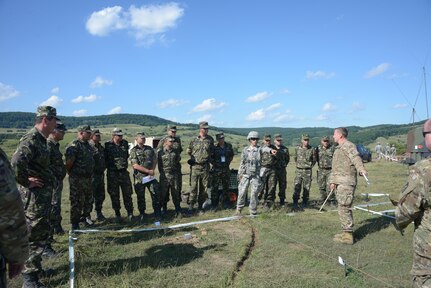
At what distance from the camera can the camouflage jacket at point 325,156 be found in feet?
34.2

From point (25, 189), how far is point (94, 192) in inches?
173

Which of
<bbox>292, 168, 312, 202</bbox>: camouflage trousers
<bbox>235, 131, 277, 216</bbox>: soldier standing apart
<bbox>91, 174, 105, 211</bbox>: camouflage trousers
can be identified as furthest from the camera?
<bbox>292, 168, 312, 202</bbox>: camouflage trousers

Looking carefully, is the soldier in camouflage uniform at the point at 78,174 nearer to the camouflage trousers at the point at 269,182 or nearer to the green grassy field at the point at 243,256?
the green grassy field at the point at 243,256

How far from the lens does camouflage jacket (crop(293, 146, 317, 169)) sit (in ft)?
34.9

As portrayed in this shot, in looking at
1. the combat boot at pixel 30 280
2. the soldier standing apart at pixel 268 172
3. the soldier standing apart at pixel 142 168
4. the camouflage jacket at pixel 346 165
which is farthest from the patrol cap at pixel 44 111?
the soldier standing apart at pixel 268 172

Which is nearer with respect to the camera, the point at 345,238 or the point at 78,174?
the point at 345,238

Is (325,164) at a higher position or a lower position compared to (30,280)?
higher

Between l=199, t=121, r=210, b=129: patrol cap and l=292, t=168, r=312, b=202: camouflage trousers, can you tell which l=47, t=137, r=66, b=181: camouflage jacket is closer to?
l=199, t=121, r=210, b=129: patrol cap

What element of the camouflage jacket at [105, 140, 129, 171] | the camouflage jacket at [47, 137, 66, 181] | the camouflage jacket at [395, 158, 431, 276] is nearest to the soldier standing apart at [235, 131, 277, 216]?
the camouflage jacket at [105, 140, 129, 171]

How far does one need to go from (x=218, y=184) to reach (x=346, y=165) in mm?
4437

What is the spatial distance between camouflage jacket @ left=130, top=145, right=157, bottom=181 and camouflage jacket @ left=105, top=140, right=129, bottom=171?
215mm

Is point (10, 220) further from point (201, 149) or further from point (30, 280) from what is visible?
point (201, 149)

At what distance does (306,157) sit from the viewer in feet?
34.9

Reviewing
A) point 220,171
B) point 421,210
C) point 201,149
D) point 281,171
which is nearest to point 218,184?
point 220,171
